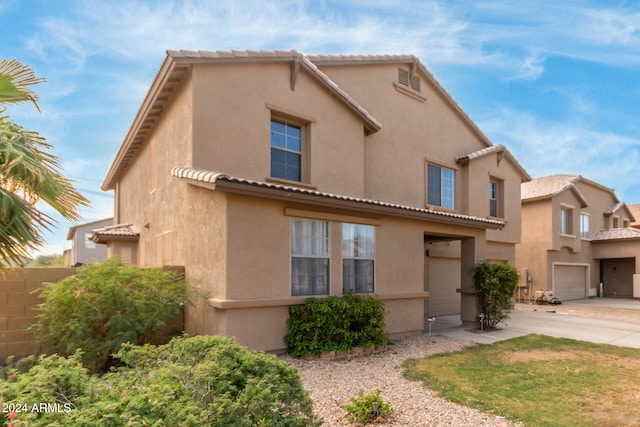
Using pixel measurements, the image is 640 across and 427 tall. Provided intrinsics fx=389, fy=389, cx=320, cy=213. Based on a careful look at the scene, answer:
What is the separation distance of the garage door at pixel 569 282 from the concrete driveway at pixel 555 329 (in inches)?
342

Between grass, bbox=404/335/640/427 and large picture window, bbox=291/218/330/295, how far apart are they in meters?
2.73

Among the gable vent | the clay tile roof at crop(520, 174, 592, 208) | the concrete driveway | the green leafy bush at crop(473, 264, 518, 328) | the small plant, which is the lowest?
the concrete driveway

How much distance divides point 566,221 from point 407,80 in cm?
1695

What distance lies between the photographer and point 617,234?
26625 millimetres

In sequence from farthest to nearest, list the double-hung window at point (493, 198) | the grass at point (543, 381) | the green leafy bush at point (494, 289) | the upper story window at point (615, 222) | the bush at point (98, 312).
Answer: the upper story window at point (615, 222)
the double-hung window at point (493, 198)
the green leafy bush at point (494, 289)
the bush at point (98, 312)
the grass at point (543, 381)

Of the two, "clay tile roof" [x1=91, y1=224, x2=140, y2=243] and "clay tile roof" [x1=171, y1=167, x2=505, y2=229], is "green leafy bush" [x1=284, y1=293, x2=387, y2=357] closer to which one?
"clay tile roof" [x1=171, y1=167, x2=505, y2=229]

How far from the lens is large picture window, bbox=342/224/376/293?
10008 millimetres

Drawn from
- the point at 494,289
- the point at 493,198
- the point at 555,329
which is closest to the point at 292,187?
the point at 494,289

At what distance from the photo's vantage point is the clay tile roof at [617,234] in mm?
25750

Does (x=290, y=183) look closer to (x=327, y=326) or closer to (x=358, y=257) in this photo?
(x=358, y=257)

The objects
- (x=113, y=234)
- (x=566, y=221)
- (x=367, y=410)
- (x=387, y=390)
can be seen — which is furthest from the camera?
(x=566, y=221)

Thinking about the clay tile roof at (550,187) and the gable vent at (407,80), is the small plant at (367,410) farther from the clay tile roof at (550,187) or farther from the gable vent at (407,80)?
the clay tile roof at (550,187)

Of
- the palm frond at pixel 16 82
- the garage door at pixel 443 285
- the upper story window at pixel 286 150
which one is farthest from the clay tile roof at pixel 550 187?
the palm frond at pixel 16 82

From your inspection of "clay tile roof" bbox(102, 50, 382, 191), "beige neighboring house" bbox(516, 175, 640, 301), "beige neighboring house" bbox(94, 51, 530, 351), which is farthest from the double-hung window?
"clay tile roof" bbox(102, 50, 382, 191)
